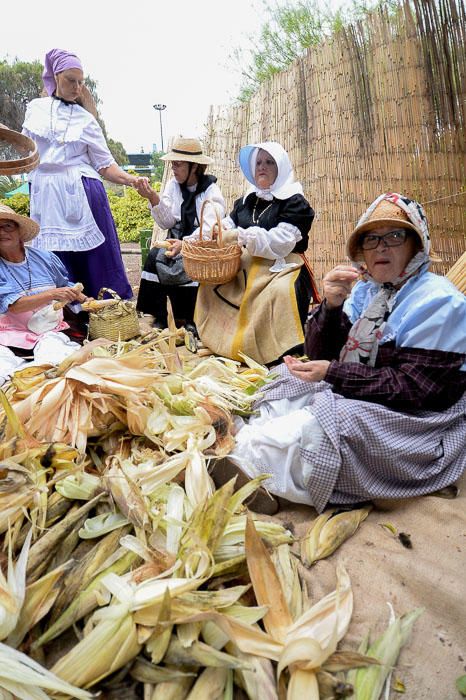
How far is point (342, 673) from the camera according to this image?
1257 millimetres

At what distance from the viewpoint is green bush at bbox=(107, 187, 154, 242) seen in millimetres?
10922

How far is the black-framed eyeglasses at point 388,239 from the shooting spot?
6.47 ft

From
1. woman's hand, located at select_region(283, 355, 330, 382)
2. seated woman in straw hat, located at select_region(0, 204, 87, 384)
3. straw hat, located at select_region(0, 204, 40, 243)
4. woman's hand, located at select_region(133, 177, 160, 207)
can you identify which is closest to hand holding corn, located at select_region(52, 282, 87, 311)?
seated woman in straw hat, located at select_region(0, 204, 87, 384)

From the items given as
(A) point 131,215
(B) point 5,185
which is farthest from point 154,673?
(A) point 131,215

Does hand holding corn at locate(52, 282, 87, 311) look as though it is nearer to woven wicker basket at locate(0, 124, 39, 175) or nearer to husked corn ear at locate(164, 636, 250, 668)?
woven wicker basket at locate(0, 124, 39, 175)

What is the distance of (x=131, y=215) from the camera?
11086mm

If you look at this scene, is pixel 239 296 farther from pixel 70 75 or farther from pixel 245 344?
pixel 70 75

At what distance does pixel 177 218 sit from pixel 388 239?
3090 millimetres

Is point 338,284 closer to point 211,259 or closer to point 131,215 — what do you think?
point 211,259

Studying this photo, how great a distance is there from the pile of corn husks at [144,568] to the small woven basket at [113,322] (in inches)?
78.4

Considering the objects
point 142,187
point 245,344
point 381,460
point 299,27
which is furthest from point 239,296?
point 299,27

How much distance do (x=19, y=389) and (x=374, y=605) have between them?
1658mm

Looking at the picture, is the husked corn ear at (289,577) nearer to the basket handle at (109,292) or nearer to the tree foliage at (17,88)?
the basket handle at (109,292)

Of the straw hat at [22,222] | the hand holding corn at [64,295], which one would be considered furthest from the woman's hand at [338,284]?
the straw hat at [22,222]
